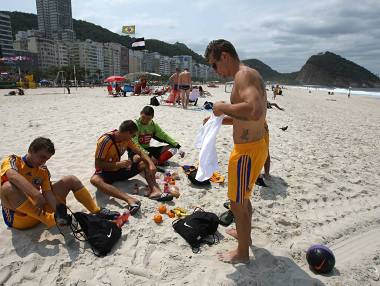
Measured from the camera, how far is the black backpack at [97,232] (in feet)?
10.0

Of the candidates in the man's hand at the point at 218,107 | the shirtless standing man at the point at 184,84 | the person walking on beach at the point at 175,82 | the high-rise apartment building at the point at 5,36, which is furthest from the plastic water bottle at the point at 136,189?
the high-rise apartment building at the point at 5,36

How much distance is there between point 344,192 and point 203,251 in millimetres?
2905

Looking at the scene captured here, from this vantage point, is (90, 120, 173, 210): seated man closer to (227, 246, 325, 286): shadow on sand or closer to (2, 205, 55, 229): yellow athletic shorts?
(2, 205, 55, 229): yellow athletic shorts

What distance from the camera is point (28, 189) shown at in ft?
9.61

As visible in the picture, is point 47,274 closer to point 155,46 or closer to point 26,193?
point 26,193

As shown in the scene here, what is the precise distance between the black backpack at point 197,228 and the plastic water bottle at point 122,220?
588mm

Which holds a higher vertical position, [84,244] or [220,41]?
[220,41]

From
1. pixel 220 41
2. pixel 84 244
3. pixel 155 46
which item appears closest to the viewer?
pixel 220 41

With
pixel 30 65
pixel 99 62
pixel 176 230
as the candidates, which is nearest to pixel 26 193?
pixel 176 230

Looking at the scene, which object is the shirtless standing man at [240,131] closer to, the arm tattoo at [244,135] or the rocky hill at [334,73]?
the arm tattoo at [244,135]

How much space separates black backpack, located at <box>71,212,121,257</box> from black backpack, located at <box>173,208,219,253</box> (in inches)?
27.8

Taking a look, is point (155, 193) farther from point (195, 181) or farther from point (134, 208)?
point (195, 181)

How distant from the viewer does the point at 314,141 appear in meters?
8.34

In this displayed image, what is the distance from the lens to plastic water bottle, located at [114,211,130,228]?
11.5ft
